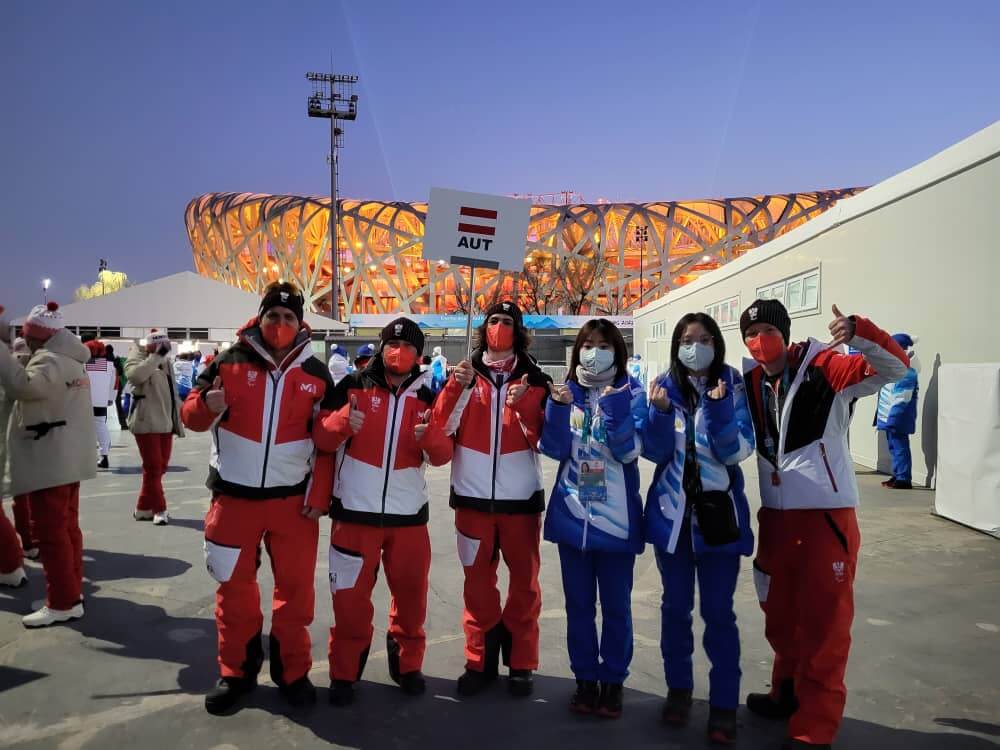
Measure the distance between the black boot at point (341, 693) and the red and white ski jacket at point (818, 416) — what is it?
6.79 ft

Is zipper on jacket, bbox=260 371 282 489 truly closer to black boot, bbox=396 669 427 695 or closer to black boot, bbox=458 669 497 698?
black boot, bbox=396 669 427 695

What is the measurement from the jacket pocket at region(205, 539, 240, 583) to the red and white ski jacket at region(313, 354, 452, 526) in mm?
479

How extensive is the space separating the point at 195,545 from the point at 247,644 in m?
3.03

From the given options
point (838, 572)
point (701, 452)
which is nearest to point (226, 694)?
point (701, 452)

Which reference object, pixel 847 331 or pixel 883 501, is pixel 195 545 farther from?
pixel 883 501

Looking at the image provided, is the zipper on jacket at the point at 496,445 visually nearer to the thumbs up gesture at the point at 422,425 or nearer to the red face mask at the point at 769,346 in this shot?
the thumbs up gesture at the point at 422,425

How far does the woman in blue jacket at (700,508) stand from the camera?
2.76 metres

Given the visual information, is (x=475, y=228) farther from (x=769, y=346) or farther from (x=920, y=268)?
(x=920, y=268)

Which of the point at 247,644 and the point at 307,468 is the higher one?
the point at 307,468

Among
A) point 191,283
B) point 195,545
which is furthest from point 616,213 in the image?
point 195,545

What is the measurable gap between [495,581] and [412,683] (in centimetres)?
61

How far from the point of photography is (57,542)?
3.88 metres

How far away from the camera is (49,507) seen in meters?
3.88

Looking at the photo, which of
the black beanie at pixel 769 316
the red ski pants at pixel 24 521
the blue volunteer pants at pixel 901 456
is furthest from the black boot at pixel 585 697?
the blue volunteer pants at pixel 901 456
